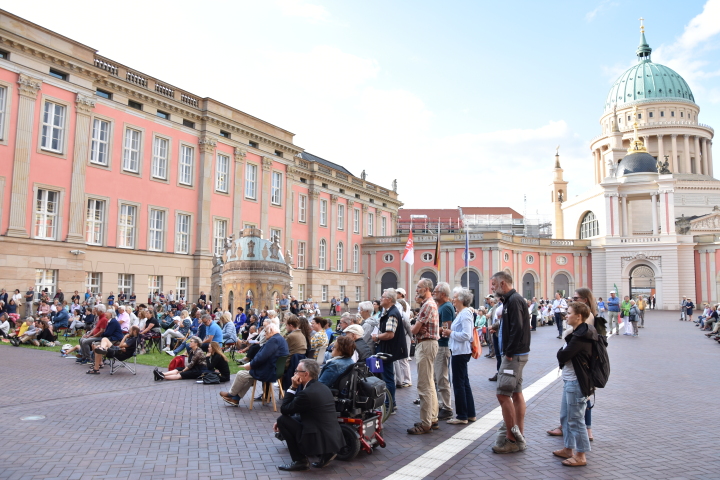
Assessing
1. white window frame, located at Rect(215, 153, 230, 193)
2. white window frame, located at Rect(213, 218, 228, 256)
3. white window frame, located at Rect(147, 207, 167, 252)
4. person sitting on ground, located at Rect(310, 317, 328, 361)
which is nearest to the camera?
person sitting on ground, located at Rect(310, 317, 328, 361)

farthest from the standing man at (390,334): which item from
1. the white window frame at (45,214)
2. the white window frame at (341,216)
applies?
the white window frame at (341,216)

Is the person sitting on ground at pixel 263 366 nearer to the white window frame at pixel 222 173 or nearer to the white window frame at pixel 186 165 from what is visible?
the white window frame at pixel 186 165

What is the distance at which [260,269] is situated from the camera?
23.9m

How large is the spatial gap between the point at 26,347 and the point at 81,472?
43.6 feet

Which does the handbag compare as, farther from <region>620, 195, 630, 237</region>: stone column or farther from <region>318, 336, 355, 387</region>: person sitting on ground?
<region>620, 195, 630, 237</region>: stone column

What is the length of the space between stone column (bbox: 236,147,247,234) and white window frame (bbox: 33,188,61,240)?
12097 millimetres

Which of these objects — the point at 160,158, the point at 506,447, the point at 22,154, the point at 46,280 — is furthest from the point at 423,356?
the point at 160,158

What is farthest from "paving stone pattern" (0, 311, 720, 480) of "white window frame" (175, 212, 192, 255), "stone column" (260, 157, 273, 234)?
"stone column" (260, 157, 273, 234)

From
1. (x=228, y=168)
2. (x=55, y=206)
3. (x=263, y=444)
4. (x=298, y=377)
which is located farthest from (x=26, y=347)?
(x=228, y=168)

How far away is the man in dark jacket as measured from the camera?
6.04m

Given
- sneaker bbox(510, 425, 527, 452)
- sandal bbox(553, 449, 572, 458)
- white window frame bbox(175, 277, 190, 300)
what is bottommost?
sandal bbox(553, 449, 572, 458)

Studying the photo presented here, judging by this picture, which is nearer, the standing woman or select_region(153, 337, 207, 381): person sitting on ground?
the standing woman

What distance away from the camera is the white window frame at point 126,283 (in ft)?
95.3

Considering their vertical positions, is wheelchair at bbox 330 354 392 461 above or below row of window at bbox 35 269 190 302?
below
